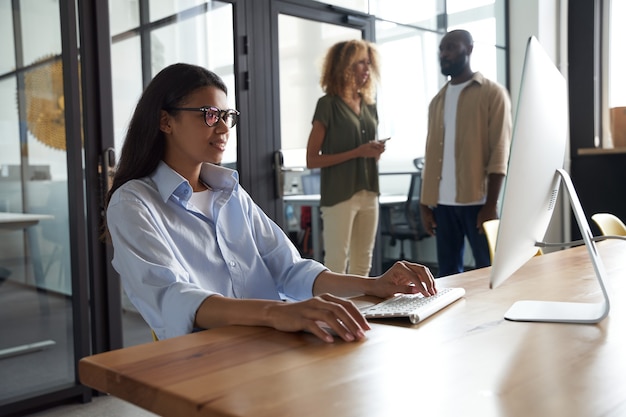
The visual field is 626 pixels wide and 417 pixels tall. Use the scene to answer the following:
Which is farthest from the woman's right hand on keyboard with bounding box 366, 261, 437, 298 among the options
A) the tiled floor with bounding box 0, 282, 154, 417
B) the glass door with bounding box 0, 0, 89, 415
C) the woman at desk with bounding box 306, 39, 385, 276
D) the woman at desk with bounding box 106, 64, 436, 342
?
the woman at desk with bounding box 306, 39, 385, 276

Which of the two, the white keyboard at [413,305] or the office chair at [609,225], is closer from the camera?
the white keyboard at [413,305]

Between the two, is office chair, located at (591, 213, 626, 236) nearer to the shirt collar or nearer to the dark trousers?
the dark trousers

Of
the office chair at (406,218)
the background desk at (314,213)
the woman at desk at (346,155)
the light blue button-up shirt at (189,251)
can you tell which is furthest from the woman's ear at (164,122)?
the office chair at (406,218)

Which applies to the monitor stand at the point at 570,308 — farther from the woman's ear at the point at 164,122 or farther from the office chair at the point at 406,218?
the office chair at the point at 406,218

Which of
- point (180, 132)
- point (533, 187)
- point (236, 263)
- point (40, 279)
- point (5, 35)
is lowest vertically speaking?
point (40, 279)

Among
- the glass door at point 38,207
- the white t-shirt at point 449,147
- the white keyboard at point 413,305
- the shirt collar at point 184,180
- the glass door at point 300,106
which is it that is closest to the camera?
the white keyboard at point 413,305

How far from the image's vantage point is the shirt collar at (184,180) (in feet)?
4.56

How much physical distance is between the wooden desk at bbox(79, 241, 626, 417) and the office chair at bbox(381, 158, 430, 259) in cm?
Result: 332

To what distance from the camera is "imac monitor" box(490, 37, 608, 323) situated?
918 mm

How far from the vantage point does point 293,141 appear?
11.6 ft

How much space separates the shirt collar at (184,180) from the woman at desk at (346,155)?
1672 millimetres

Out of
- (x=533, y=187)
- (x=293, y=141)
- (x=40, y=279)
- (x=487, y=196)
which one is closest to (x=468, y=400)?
(x=533, y=187)

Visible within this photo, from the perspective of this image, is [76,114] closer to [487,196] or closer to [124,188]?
[124,188]

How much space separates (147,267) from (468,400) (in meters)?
0.69
